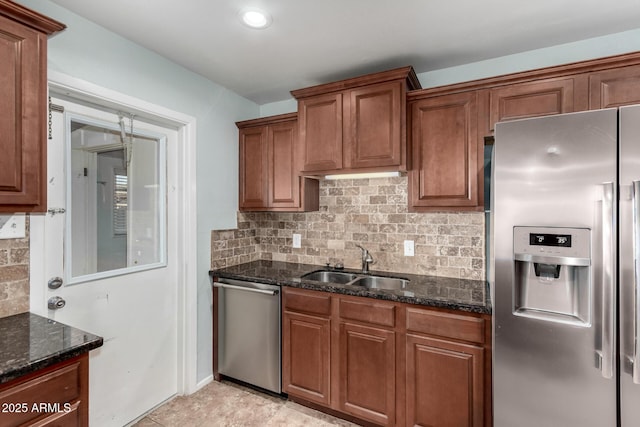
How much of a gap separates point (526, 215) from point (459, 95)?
3.14ft

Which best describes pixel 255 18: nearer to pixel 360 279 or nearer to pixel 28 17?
pixel 28 17

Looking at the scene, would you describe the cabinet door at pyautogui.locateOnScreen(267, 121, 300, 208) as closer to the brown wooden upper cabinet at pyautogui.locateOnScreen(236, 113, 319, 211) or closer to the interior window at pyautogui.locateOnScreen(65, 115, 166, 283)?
the brown wooden upper cabinet at pyautogui.locateOnScreen(236, 113, 319, 211)

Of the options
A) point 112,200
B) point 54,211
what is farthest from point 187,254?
point 54,211

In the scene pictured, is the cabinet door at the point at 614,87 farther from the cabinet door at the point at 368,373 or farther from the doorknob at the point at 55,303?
the doorknob at the point at 55,303

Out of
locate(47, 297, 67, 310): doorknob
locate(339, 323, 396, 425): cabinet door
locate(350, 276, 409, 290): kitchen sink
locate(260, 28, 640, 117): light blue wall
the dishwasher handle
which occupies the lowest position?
locate(339, 323, 396, 425): cabinet door

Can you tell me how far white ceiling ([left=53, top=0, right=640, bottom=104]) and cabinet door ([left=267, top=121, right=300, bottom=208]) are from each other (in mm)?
518

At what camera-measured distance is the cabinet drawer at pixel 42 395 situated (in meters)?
1.12

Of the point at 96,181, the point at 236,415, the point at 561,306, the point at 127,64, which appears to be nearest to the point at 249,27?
the point at 127,64

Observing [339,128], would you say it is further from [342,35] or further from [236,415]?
[236,415]

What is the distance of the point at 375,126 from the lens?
223 cm

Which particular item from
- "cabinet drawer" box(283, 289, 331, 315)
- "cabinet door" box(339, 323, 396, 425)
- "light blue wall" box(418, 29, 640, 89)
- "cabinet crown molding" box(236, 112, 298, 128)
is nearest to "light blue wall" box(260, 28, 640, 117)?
"light blue wall" box(418, 29, 640, 89)

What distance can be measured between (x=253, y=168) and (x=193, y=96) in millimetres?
756

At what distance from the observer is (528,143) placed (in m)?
1.50

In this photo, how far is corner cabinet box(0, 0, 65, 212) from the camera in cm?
129
